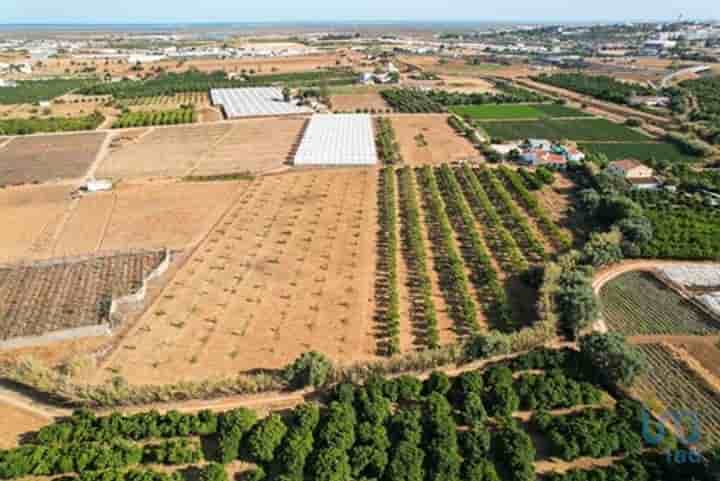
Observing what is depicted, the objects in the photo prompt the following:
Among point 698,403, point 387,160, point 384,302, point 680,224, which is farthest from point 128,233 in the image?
point 680,224

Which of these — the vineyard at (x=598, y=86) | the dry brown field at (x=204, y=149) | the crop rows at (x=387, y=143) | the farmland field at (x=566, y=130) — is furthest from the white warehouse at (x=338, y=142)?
the vineyard at (x=598, y=86)

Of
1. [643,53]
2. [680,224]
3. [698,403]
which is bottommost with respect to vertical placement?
[698,403]

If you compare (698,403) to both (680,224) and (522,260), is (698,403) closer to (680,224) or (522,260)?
(522,260)

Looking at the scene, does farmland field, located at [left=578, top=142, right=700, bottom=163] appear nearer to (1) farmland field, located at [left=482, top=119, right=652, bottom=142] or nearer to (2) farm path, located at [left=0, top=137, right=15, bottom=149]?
(1) farmland field, located at [left=482, top=119, right=652, bottom=142]

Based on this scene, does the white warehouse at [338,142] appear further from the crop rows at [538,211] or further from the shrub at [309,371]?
the shrub at [309,371]

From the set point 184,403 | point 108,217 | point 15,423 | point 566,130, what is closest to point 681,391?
point 184,403
